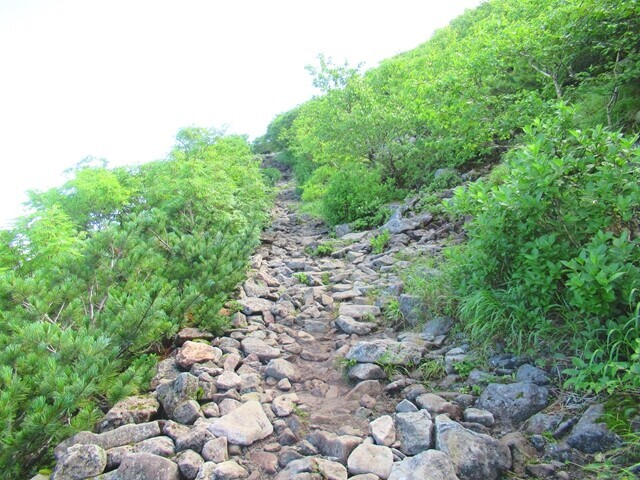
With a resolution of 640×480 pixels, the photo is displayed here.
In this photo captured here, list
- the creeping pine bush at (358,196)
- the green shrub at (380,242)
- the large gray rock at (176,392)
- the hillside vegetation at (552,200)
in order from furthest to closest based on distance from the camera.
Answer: the creeping pine bush at (358,196)
the green shrub at (380,242)
the large gray rock at (176,392)
the hillside vegetation at (552,200)

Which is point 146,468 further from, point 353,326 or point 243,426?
point 353,326

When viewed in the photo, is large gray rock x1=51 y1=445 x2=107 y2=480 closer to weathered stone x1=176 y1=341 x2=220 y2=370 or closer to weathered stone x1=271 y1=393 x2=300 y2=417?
weathered stone x1=271 y1=393 x2=300 y2=417

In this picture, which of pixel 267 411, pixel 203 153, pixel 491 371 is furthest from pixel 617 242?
pixel 203 153

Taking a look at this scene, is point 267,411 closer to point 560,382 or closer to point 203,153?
point 560,382

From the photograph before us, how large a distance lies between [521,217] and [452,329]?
1.40 meters

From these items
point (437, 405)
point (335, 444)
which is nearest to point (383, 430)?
point (335, 444)

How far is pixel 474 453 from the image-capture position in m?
2.61

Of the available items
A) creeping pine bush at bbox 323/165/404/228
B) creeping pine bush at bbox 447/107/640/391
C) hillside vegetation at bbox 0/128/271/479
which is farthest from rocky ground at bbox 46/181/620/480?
creeping pine bush at bbox 323/165/404/228

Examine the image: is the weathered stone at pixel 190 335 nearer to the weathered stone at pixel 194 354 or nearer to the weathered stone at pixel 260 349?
the weathered stone at pixel 194 354

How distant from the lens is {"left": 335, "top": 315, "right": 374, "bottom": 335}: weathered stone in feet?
16.4

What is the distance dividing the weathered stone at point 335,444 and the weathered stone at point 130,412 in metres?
1.42

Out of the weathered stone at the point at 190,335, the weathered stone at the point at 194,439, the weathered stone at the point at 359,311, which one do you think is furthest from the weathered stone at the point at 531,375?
the weathered stone at the point at 190,335

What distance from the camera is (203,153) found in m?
11.5

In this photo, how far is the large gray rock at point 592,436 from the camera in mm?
2473
